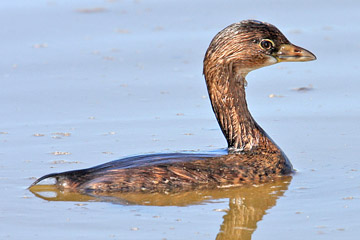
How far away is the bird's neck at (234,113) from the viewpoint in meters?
10.1

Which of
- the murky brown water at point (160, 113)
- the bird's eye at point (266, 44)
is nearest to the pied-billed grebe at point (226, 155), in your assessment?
the bird's eye at point (266, 44)

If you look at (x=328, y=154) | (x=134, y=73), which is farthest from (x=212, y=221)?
(x=134, y=73)

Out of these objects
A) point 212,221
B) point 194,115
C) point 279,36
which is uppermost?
point 279,36

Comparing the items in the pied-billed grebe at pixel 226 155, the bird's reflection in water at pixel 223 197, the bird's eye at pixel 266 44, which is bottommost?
the bird's reflection in water at pixel 223 197

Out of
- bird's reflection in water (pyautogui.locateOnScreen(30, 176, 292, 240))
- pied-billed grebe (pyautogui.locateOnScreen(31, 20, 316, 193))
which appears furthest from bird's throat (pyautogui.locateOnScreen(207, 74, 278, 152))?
bird's reflection in water (pyautogui.locateOnScreen(30, 176, 292, 240))

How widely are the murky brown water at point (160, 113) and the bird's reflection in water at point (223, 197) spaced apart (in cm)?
2

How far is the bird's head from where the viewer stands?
9.98 metres

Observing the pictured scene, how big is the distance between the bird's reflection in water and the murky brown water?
0.02 m

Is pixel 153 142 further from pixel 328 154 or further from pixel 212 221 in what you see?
pixel 212 221

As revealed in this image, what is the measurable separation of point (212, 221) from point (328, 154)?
2437 millimetres

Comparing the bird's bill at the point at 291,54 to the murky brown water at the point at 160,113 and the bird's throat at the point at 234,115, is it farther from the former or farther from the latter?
the murky brown water at the point at 160,113

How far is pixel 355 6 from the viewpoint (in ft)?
50.8

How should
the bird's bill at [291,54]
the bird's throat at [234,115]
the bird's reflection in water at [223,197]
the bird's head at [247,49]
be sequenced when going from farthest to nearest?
1. the bird's bill at [291,54]
2. the bird's throat at [234,115]
3. the bird's head at [247,49]
4. the bird's reflection in water at [223,197]

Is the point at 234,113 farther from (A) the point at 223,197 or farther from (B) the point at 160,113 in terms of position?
(B) the point at 160,113
